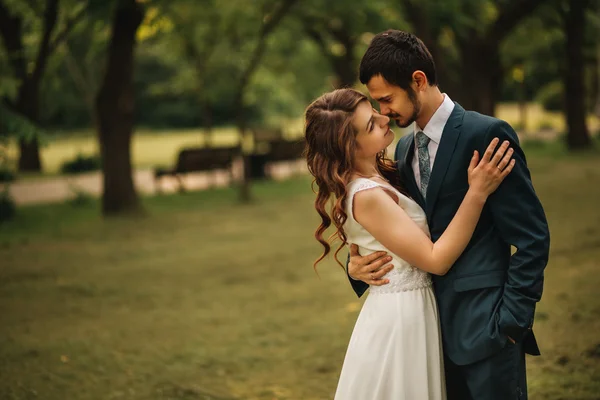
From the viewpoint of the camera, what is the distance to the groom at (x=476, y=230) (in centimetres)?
281

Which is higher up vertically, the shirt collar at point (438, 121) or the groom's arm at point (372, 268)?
the shirt collar at point (438, 121)

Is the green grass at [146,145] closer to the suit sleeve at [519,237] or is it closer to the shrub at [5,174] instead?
the shrub at [5,174]

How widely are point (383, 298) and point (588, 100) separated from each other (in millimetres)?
40003

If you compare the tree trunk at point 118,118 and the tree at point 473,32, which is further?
the tree trunk at point 118,118

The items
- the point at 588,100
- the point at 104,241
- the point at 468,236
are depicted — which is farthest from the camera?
the point at 588,100

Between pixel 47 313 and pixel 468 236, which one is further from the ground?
pixel 468 236

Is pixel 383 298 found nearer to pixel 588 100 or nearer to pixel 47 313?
pixel 47 313

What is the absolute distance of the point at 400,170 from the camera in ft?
10.8

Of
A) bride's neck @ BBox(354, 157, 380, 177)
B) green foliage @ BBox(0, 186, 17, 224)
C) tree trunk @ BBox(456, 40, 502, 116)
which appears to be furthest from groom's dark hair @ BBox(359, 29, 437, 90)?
green foliage @ BBox(0, 186, 17, 224)

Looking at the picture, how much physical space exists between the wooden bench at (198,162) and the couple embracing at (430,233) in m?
16.5

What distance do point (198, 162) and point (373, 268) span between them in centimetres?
1711

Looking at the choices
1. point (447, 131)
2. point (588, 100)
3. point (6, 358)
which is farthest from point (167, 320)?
point (588, 100)

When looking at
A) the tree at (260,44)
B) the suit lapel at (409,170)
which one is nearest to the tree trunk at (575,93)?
the tree at (260,44)

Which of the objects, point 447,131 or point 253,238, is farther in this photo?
point 253,238
